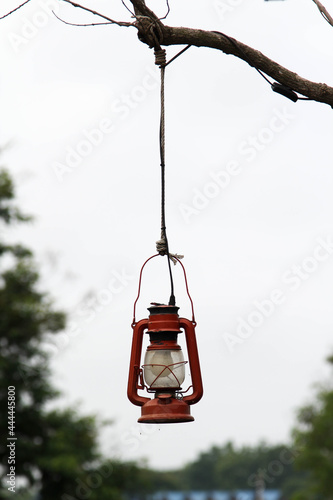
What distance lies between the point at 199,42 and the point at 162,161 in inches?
21.1

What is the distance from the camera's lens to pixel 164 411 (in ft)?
10.3

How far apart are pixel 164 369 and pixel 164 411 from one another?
17 centimetres

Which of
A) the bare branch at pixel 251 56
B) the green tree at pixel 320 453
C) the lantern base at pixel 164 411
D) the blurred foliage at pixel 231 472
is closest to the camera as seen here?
the lantern base at pixel 164 411

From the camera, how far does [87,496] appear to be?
57.6 ft

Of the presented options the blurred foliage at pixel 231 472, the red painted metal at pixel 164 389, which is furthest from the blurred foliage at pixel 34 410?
the blurred foliage at pixel 231 472

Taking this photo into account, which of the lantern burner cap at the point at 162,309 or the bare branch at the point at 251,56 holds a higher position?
the bare branch at the point at 251,56

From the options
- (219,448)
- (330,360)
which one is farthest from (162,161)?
(219,448)

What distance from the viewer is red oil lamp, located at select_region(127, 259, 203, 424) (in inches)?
124

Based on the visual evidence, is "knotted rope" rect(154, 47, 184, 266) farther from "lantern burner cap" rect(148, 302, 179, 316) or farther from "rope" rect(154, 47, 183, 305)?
"lantern burner cap" rect(148, 302, 179, 316)

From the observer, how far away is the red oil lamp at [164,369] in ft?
10.4

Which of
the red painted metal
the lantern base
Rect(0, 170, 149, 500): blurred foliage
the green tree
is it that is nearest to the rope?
the red painted metal

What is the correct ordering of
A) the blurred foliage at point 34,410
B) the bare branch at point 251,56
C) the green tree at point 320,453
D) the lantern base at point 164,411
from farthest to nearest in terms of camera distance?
the green tree at point 320,453
the blurred foliage at point 34,410
the bare branch at point 251,56
the lantern base at point 164,411

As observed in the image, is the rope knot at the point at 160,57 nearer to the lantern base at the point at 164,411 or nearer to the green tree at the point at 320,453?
the lantern base at the point at 164,411

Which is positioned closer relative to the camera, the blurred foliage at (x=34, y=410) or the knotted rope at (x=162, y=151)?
the knotted rope at (x=162, y=151)
